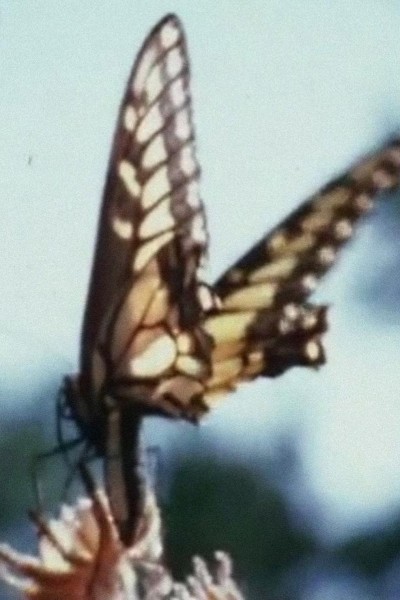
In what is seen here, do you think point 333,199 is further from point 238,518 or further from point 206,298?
point 238,518

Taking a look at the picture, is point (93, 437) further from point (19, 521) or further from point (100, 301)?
point (19, 521)

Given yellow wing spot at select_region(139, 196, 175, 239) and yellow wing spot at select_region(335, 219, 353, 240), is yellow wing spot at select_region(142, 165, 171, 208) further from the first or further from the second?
yellow wing spot at select_region(335, 219, 353, 240)

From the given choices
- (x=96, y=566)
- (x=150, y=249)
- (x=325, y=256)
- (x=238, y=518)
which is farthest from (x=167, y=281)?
(x=238, y=518)

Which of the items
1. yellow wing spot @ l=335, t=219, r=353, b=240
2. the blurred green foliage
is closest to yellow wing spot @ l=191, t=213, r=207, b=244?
yellow wing spot @ l=335, t=219, r=353, b=240

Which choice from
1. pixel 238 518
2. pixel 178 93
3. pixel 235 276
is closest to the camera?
pixel 178 93

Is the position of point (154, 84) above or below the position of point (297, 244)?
above

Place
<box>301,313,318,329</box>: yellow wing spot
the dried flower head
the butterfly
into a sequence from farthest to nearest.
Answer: <box>301,313,318,329</box>: yellow wing spot → the butterfly → the dried flower head
